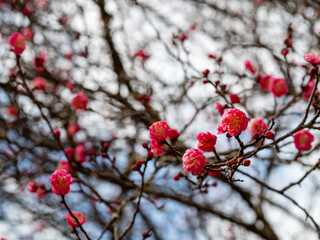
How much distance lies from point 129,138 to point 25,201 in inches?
118

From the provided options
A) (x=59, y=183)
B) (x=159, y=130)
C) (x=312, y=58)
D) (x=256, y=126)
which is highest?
(x=312, y=58)

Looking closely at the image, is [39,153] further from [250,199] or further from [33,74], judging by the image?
[250,199]

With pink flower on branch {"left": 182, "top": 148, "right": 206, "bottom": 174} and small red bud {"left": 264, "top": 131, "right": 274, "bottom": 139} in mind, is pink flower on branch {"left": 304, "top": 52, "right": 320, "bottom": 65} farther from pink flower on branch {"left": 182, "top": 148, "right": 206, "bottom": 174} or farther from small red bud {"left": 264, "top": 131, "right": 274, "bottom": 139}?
pink flower on branch {"left": 182, "top": 148, "right": 206, "bottom": 174}

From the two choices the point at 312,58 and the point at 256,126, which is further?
the point at 256,126

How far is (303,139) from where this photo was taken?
248cm

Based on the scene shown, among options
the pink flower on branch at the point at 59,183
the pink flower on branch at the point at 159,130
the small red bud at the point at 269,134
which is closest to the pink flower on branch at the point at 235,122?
the small red bud at the point at 269,134

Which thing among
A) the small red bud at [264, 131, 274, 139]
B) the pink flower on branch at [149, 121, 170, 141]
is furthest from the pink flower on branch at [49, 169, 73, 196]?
the small red bud at [264, 131, 274, 139]

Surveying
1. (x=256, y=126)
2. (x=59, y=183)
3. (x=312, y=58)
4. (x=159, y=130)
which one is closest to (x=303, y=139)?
(x=256, y=126)

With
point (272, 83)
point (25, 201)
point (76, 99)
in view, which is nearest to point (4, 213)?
point (25, 201)

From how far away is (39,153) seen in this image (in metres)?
5.17

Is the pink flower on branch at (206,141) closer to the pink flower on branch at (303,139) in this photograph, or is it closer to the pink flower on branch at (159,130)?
the pink flower on branch at (159,130)

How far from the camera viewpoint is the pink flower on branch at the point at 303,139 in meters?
2.46

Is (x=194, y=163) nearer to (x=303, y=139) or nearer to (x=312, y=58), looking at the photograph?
(x=312, y=58)

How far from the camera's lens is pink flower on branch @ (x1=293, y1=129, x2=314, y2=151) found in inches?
97.0
